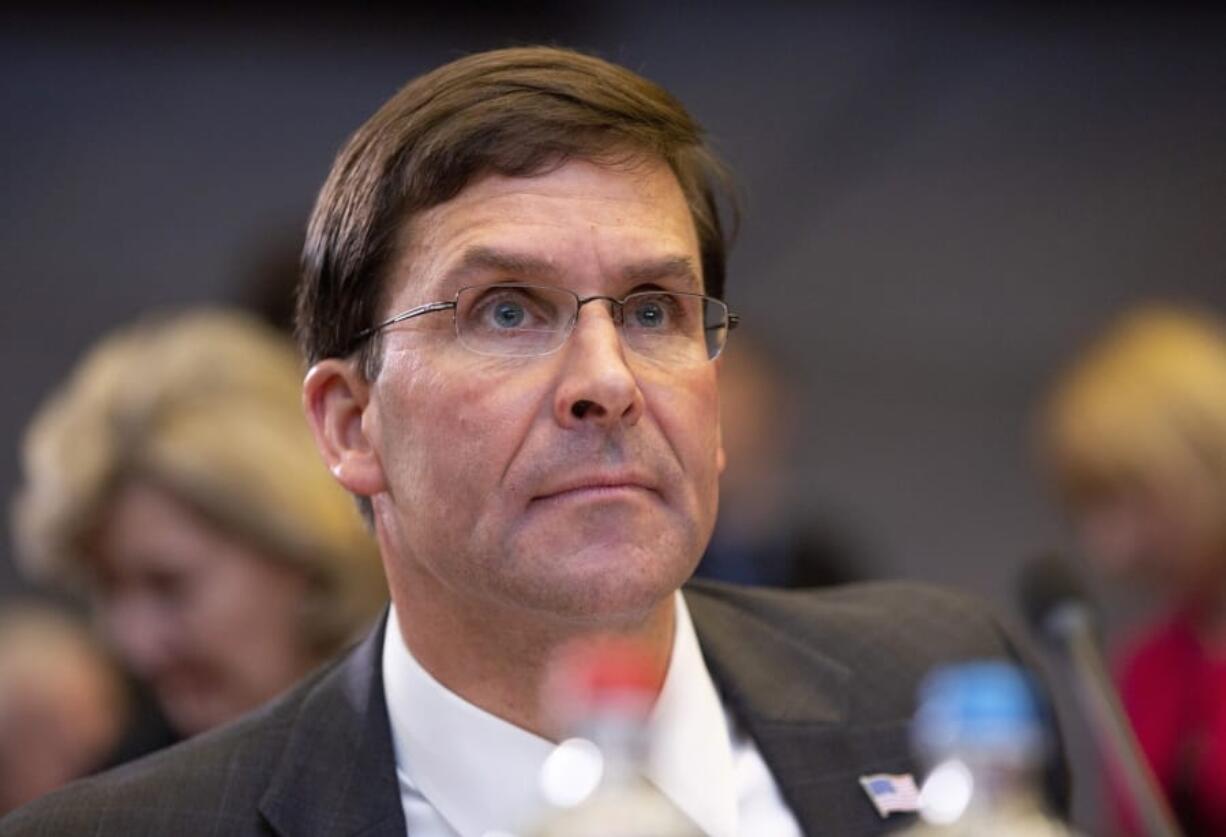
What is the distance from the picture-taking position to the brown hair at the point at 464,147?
2.17 metres

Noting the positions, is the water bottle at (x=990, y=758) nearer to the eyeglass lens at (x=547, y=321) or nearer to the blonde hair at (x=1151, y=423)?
the eyeglass lens at (x=547, y=321)

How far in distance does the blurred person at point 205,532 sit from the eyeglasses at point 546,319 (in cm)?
106

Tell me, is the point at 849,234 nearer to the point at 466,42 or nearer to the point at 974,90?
the point at 974,90

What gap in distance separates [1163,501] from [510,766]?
6.74ft

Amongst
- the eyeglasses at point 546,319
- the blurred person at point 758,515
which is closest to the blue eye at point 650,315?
the eyeglasses at point 546,319

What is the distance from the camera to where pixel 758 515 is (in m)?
4.21

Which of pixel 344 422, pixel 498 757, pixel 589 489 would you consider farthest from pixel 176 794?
pixel 589 489

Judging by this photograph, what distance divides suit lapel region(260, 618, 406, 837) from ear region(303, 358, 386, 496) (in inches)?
9.1

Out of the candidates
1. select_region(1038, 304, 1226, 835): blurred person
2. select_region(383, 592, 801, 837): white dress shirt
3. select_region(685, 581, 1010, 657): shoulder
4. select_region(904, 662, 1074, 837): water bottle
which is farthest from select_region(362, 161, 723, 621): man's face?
select_region(1038, 304, 1226, 835): blurred person

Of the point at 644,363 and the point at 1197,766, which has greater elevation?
the point at 644,363

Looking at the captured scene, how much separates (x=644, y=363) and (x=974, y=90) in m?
3.89

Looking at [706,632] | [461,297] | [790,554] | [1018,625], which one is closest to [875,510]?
[1018,625]

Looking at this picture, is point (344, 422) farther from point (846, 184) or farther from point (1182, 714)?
point (846, 184)

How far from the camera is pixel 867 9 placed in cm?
576
